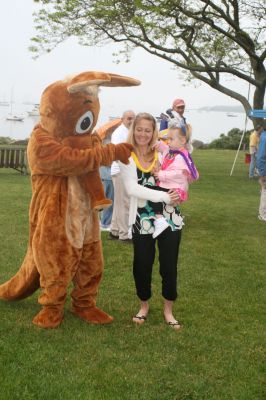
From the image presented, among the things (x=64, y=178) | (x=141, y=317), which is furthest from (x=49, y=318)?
(x=64, y=178)

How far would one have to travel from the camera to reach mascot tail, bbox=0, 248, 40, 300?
4.28 metres

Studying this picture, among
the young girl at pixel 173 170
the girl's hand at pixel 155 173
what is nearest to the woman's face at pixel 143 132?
the young girl at pixel 173 170

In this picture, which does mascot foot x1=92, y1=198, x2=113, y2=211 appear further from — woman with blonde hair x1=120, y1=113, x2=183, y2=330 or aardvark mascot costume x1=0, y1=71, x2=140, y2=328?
woman with blonde hair x1=120, y1=113, x2=183, y2=330

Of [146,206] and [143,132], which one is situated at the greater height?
[143,132]

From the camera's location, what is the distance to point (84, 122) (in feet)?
13.2

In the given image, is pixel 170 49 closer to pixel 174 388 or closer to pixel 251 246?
pixel 251 246

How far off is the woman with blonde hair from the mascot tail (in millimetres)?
835

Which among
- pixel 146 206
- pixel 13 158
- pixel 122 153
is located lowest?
pixel 13 158

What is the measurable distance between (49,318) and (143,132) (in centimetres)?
165

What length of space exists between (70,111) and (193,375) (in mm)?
2069

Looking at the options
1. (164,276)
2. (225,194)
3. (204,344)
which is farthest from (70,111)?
(225,194)

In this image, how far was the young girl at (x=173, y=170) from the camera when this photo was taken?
414 centimetres

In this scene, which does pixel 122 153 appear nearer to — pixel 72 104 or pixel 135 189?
pixel 135 189

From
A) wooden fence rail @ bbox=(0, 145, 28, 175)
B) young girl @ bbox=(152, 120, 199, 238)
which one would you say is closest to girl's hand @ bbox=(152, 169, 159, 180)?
young girl @ bbox=(152, 120, 199, 238)
